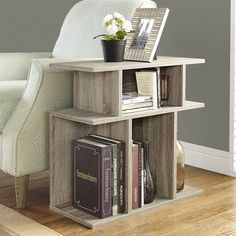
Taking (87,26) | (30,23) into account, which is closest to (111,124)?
(87,26)

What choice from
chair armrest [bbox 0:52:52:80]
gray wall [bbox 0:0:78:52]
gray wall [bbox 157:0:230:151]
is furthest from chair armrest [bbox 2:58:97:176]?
gray wall [bbox 0:0:78:52]

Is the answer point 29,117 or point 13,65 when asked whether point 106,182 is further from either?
point 13,65

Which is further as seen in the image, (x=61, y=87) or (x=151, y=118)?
(x=151, y=118)

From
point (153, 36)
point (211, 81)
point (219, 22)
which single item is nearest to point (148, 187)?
point (153, 36)

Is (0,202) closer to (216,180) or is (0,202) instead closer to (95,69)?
(95,69)

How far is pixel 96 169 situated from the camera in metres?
2.24

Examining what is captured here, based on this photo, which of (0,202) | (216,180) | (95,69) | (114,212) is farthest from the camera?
(216,180)

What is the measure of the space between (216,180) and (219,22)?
32.7 inches

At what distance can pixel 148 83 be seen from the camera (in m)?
2.41

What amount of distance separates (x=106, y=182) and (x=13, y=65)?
1136 millimetres

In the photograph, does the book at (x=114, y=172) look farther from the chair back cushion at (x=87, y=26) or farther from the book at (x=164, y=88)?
the chair back cushion at (x=87, y=26)

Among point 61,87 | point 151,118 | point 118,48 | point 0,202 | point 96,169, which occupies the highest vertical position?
point 118,48

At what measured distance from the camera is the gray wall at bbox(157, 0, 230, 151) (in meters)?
2.96

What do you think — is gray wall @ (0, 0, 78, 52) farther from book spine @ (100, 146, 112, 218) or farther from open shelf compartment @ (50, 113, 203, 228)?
book spine @ (100, 146, 112, 218)
